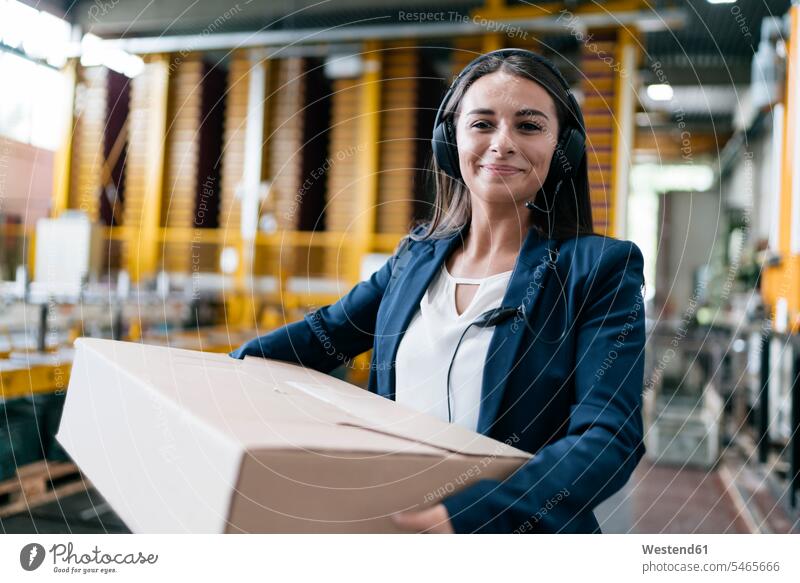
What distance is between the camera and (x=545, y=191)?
109cm

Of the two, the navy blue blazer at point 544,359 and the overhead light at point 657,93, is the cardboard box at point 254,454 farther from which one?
the overhead light at point 657,93

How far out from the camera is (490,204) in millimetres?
1067

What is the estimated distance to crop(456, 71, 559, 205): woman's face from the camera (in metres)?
0.98

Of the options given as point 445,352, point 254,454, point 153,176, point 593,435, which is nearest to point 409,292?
point 445,352

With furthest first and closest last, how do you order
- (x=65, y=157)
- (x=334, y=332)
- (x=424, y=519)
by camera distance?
1. (x=65, y=157)
2. (x=334, y=332)
3. (x=424, y=519)

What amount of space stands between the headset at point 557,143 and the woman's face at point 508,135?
0.10ft

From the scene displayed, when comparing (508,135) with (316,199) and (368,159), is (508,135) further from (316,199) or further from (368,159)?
(316,199)

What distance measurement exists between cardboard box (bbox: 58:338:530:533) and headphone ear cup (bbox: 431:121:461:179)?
0.46 metres

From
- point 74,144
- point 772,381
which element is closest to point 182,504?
point 772,381

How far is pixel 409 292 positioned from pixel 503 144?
0.27 metres


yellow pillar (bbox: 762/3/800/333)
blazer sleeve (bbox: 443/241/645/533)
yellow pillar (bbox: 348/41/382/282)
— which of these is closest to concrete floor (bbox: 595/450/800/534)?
yellow pillar (bbox: 762/3/800/333)

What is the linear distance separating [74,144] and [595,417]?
20.9 ft

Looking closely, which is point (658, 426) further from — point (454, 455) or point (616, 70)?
point (454, 455)

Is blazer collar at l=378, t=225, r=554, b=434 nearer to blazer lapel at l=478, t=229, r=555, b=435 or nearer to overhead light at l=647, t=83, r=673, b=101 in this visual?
blazer lapel at l=478, t=229, r=555, b=435
